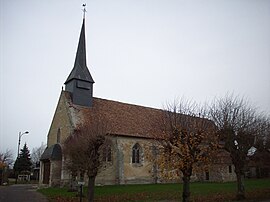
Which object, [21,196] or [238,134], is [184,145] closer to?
[238,134]

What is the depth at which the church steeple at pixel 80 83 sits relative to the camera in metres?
32.3

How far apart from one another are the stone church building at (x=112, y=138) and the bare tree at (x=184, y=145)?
13.8 m

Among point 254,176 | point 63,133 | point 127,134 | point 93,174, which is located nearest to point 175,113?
point 93,174

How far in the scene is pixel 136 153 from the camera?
32781mm

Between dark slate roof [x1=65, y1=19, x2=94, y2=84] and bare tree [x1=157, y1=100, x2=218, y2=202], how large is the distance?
1940 cm

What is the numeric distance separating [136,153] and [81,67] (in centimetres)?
1209

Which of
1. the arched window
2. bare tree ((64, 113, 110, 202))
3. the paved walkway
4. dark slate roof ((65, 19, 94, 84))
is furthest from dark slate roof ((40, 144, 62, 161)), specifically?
bare tree ((64, 113, 110, 202))

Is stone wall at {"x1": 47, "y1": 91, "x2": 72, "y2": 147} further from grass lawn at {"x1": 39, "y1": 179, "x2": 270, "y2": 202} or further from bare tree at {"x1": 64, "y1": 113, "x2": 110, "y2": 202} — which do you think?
bare tree at {"x1": 64, "y1": 113, "x2": 110, "y2": 202}

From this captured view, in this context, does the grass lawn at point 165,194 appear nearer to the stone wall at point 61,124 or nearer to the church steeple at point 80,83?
the stone wall at point 61,124

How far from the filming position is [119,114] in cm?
3441

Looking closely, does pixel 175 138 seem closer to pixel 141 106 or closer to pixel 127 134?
pixel 127 134

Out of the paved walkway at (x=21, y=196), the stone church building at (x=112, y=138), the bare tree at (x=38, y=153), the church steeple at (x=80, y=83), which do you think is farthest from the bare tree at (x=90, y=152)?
the bare tree at (x=38, y=153)

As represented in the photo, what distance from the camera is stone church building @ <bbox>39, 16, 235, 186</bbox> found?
30109 millimetres

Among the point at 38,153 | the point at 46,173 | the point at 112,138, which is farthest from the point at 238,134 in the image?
the point at 38,153
